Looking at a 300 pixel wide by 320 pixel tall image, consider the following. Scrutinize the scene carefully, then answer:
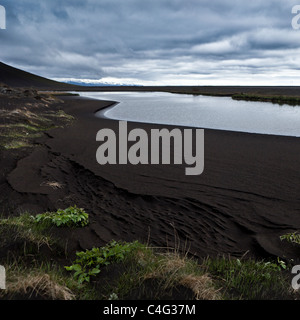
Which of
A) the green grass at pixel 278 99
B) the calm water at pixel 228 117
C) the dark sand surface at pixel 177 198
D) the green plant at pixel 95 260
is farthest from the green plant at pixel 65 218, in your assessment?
the green grass at pixel 278 99

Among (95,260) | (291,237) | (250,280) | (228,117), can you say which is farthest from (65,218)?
(228,117)

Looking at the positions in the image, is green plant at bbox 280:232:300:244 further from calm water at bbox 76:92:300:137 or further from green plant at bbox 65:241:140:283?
calm water at bbox 76:92:300:137

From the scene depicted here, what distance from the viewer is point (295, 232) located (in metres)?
5.74

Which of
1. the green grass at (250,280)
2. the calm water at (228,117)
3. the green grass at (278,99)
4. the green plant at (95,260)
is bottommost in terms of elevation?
the green grass at (250,280)

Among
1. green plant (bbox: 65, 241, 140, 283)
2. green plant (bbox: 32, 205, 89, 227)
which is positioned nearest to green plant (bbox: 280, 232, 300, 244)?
green plant (bbox: 65, 241, 140, 283)

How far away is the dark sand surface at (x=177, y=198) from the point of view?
582cm

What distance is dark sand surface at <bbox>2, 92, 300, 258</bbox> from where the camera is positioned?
5.82 meters

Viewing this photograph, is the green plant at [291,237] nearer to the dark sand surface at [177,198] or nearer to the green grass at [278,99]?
the dark sand surface at [177,198]

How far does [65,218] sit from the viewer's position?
5.69 metres

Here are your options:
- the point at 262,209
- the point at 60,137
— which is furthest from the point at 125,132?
the point at 262,209

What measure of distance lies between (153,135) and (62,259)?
14.9 meters

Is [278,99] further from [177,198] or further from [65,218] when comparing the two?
[65,218]

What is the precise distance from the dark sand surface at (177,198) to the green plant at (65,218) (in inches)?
10.5
